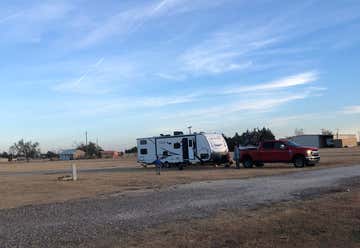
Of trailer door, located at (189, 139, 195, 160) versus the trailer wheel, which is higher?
trailer door, located at (189, 139, 195, 160)

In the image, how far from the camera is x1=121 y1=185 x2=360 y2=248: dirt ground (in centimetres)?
931

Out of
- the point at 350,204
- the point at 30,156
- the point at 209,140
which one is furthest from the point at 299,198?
the point at 30,156

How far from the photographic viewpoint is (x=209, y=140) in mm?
40844

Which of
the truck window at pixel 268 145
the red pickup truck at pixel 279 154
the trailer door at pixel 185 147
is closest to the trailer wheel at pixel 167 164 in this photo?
the trailer door at pixel 185 147

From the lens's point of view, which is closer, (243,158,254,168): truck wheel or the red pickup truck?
the red pickup truck

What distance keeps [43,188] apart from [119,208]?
10.3 meters

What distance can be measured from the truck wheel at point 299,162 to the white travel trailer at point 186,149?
6330mm

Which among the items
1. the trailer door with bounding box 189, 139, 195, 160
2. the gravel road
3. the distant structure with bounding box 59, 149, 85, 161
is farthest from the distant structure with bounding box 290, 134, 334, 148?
the gravel road

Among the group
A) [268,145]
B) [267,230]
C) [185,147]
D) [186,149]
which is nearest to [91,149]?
[185,147]

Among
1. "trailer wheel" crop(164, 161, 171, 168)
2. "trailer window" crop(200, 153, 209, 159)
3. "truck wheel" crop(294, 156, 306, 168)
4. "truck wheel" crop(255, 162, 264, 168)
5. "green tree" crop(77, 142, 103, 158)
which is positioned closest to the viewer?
"truck wheel" crop(294, 156, 306, 168)

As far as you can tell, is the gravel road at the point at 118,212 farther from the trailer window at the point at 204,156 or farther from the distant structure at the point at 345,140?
the distant structure at the point at 345,140

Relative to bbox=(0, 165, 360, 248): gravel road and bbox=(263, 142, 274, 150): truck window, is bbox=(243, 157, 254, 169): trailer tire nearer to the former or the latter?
bbox=(263, 142, 274, 150): truck window

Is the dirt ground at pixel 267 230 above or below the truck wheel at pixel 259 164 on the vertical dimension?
below

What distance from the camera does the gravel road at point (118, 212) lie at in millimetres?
10719
